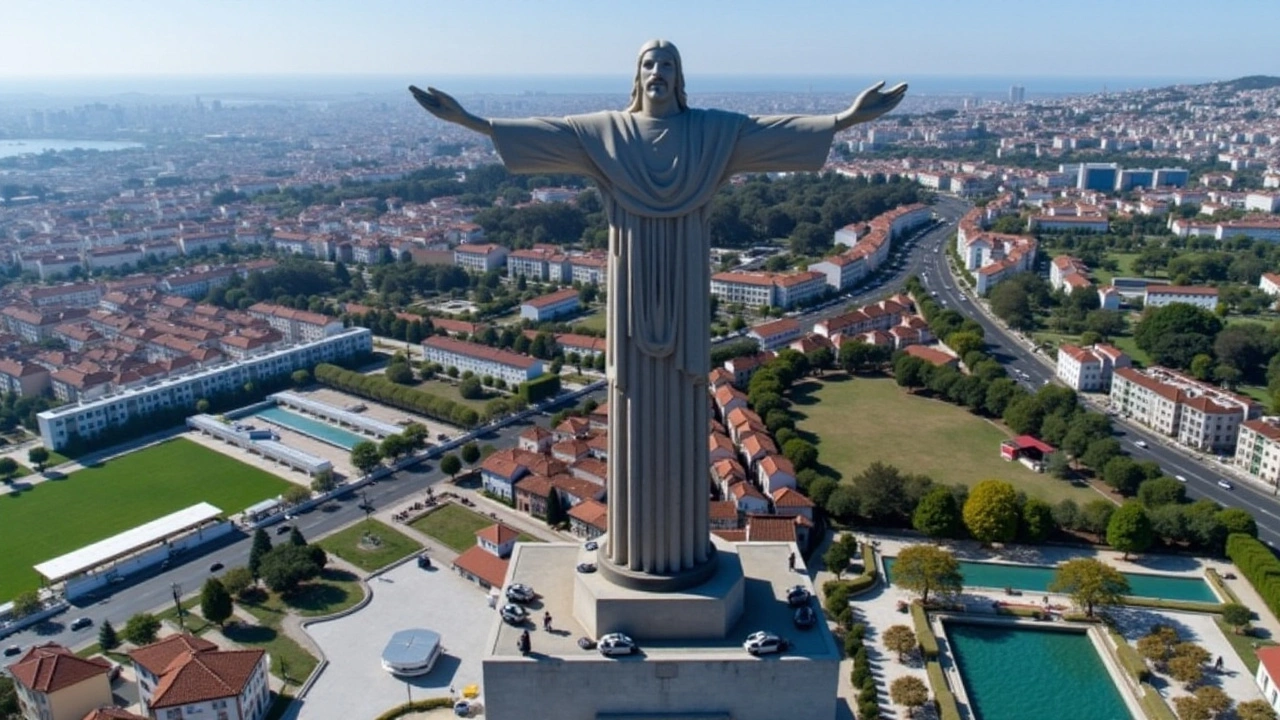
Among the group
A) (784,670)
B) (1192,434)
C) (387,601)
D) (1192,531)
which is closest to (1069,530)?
(1192,531)

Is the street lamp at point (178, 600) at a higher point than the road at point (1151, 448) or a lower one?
lower

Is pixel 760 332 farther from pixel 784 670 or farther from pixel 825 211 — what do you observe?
pixel 784 670

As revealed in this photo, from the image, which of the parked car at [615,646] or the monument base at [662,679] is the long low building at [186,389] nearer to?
the monument base at [662,679]

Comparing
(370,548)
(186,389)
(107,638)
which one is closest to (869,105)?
(107,638)

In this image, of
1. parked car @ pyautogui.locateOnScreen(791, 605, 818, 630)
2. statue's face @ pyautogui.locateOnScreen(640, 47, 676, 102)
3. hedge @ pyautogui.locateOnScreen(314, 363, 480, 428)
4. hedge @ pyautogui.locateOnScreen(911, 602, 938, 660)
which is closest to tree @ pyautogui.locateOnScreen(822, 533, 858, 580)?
hedge @ pyautogui.locateOnScreen(911, 602, 938, 660)

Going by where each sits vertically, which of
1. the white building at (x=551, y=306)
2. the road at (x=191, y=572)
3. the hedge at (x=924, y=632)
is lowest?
the road at (x=191, y=572)

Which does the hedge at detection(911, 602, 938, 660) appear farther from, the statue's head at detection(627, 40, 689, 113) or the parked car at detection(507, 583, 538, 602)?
the statue's head at detection(627, 40, 689, 113)

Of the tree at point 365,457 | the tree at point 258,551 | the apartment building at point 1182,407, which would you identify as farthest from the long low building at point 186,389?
the apartment building at point 1182,407
